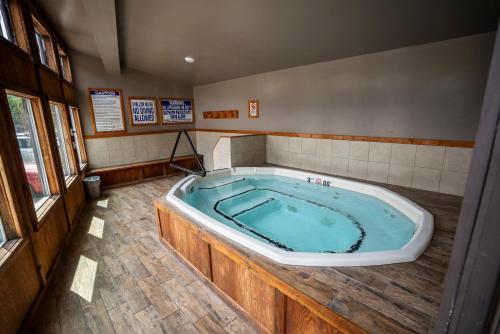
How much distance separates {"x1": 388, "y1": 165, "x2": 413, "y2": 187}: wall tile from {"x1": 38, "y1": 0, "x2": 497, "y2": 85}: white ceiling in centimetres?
161

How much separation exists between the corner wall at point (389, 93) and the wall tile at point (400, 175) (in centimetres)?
46

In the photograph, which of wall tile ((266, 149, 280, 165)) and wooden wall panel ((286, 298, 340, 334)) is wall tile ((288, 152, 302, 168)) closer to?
wall tile ((266, 149, 280, 165))

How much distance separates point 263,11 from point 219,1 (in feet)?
1.69

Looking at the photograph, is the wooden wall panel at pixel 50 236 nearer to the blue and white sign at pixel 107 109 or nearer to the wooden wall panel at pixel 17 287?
the wooden wall panel at pixel 17 287

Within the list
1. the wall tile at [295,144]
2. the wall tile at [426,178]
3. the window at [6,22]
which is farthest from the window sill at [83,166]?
the wall tile at [426,178]

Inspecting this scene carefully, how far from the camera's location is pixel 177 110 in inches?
239

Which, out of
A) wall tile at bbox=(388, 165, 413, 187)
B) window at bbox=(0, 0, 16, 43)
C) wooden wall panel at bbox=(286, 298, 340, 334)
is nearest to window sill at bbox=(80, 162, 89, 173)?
window at bbox=(0, 0, 16, 43)

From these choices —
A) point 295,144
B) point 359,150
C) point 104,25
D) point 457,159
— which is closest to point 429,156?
point 457,159

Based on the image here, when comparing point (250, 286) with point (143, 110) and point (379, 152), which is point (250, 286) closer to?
point (379, 152)

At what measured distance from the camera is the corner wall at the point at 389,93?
8.50ft

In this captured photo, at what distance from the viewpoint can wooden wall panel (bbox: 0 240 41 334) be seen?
4.78ft

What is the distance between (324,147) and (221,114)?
9.58 feet

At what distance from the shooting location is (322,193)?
12.2 ft

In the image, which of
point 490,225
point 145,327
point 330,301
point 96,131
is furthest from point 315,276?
point 96,131
